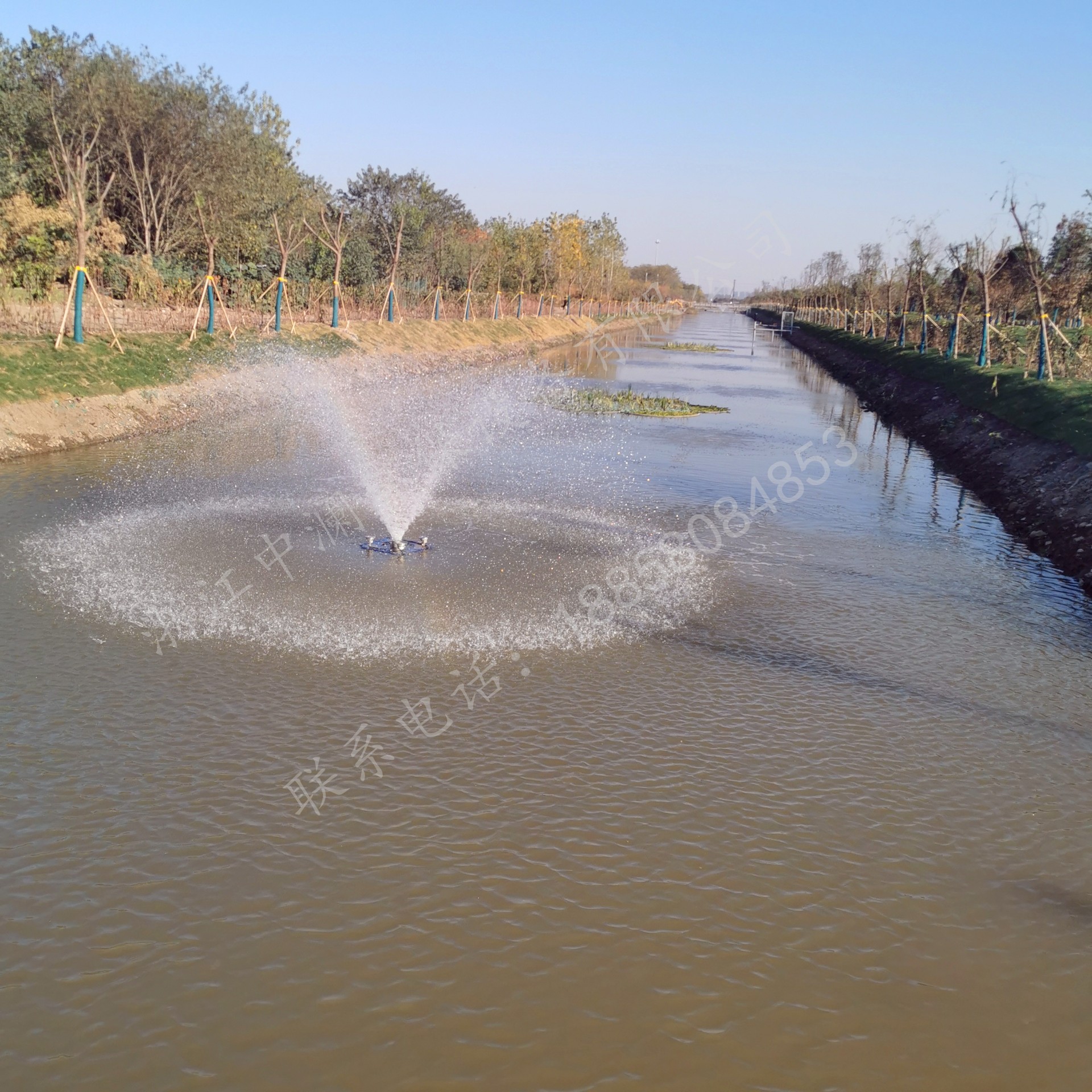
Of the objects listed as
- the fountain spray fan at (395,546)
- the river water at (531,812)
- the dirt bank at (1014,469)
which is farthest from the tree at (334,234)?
the fountain spray fan at (395,546)

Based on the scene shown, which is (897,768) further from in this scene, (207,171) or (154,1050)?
(207,171)

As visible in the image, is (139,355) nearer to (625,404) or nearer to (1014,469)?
(625,404)

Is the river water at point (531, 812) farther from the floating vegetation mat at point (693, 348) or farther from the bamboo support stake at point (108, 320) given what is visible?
the floating vegetation mat at point (693, 348)

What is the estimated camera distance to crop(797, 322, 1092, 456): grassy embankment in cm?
2438

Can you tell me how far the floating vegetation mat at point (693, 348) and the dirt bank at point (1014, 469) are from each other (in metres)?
40.4

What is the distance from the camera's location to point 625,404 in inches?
1529

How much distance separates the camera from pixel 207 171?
43.1 metres

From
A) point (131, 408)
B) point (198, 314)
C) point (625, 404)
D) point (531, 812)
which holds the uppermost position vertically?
point (198, 314)

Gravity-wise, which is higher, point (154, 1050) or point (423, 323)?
point (423, 323)

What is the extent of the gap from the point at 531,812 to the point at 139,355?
26.7m

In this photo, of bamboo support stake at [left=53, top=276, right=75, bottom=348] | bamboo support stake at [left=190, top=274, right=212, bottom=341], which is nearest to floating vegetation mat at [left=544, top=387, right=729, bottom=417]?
bamboo support stake at [left=190, top=274, right=212, bottom=341]

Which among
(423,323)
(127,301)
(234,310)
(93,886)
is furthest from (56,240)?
(93,886)

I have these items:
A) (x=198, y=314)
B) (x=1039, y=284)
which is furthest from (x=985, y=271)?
(x=198, y=314)

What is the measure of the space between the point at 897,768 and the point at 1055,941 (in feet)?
8.59
